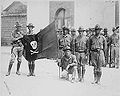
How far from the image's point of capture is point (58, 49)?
8.09 ft

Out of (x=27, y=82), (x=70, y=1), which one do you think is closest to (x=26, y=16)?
(x=70, y=1)

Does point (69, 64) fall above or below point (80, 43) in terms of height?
below

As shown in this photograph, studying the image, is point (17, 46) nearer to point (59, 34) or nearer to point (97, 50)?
point (59, 34)

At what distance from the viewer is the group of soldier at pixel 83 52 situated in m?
2.45

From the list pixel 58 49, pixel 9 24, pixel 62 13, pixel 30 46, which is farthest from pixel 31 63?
pixel 62 13

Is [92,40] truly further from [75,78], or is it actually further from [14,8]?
[14,8]

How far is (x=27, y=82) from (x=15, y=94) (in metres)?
0.13

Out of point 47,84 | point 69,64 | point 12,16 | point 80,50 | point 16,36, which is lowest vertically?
point 47,84

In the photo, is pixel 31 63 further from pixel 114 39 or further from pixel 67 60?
pixel 114 39

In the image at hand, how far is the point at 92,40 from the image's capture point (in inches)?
96.5

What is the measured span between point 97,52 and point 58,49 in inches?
12.3

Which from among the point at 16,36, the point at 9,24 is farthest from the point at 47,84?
the point at 9,24

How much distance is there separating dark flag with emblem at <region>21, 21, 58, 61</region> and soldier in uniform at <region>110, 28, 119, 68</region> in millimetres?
450

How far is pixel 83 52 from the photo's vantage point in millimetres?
2463
